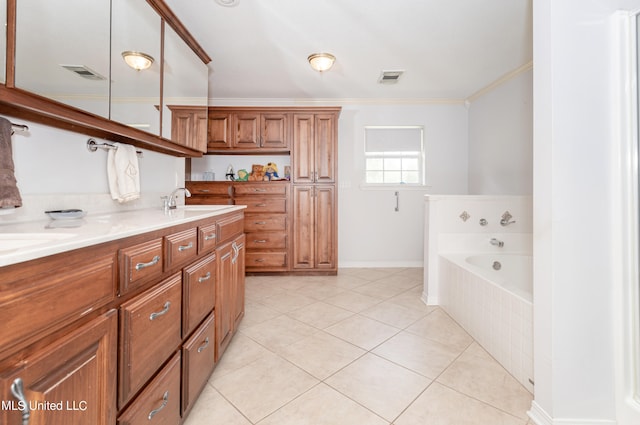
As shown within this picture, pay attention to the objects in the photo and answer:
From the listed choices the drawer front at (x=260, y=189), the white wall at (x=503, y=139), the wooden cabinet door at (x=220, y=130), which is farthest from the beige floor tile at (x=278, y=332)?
the white wall at (x=503, y=139)

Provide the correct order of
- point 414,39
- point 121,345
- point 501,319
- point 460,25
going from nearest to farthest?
point 121,345 < point 501,319 < point 460,25 < point 414,39

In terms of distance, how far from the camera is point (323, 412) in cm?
138

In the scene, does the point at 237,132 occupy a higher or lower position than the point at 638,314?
higher

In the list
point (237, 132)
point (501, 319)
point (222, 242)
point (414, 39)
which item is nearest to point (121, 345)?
point (222, 242)

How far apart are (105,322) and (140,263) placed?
0.69 ft

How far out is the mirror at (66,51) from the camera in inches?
40.8

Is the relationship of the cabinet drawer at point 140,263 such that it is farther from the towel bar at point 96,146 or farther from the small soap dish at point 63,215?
the towel bar at point 96,146

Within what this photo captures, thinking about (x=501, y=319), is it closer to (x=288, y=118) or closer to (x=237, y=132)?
(x=288, y=118)

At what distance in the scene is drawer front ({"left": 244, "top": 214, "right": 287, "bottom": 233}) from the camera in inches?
148

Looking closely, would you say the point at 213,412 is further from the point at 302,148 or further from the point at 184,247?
the point at 302,148

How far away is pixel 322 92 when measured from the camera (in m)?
3.91

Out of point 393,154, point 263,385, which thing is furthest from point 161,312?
point 393,154

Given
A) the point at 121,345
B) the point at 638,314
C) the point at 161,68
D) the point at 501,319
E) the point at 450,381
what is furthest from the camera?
the point at 161,68

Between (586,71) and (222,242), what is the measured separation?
2046 millimetres
